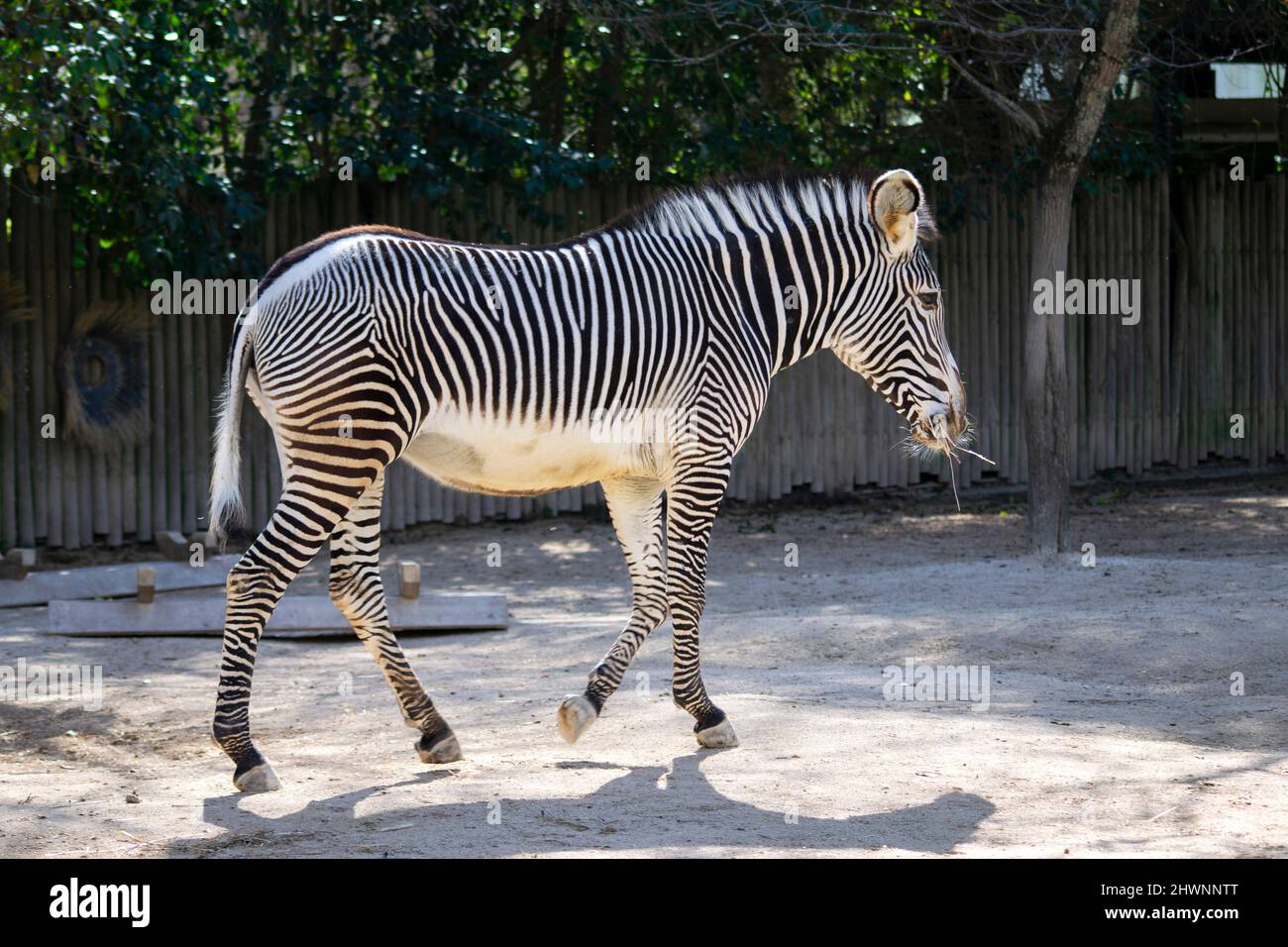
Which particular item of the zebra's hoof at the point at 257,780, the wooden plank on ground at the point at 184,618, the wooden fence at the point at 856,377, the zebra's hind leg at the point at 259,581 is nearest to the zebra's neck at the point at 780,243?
the zebra's hind leg at the point at 259,581

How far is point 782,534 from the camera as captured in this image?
1265 centimetres

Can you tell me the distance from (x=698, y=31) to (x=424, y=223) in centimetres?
297

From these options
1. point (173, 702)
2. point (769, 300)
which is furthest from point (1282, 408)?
point (173, 702)

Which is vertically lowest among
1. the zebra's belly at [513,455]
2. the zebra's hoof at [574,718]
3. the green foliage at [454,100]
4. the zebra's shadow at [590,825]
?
the zebra's shadow at [590,825]

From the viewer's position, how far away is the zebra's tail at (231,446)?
5684mm

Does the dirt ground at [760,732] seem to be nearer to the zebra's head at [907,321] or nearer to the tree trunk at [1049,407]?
the tree trunk at [1049,407]

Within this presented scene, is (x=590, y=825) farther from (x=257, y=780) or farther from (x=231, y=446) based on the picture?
(x=231, y=446)

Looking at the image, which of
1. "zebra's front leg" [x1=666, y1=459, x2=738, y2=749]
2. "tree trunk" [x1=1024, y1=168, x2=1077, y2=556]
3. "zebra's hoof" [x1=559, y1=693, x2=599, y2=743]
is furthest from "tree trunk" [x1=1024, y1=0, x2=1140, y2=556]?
"zebra's hoof" [x1=559, y1=693, x2=599, y2=743]

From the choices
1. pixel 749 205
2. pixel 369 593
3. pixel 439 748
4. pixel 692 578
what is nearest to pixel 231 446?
pixel 369 593

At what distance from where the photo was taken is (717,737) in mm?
6016

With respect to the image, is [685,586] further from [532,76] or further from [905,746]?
[532,76]

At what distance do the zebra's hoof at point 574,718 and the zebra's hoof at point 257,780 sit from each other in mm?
1193

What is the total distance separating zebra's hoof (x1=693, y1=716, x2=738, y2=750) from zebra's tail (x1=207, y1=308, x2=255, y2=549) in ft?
6.84

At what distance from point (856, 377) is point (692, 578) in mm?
8410
